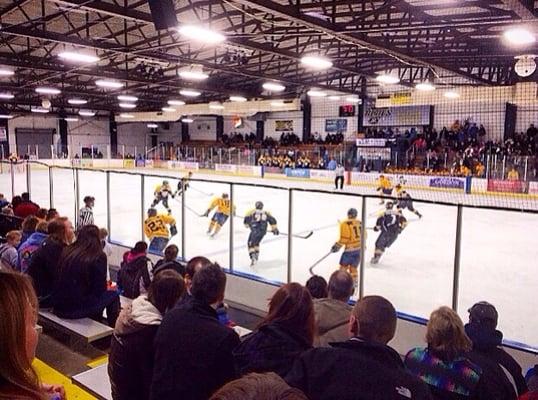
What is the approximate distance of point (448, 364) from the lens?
7.68ft

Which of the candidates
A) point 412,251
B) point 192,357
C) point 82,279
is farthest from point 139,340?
point 412,251

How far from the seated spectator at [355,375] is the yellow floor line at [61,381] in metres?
2.42

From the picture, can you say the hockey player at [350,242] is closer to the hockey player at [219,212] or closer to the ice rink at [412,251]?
the ice rink at [412,251]

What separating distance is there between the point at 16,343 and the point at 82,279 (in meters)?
3.28

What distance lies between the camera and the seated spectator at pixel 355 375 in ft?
5.34

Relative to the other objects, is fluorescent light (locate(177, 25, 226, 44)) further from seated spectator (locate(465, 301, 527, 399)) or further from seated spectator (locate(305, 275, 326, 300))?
seated spectator (locate(465, 301, 527, 399))

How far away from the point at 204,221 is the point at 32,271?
7.38 m

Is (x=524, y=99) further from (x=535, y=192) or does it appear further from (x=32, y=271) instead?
(x=32, y=271)

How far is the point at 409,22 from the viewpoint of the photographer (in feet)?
35.3

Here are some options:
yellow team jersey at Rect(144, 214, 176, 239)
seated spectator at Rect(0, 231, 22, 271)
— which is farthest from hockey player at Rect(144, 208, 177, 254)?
seated spectator at Rect(0, 231, 22, 271)

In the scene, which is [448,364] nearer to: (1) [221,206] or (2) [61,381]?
(2) [61,381]

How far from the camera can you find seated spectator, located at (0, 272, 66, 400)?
1041 millimetres

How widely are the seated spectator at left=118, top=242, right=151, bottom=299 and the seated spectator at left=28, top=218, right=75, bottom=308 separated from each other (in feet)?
2.34

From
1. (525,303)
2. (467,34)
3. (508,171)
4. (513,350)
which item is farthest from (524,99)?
(513,350)
